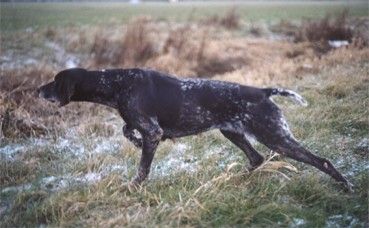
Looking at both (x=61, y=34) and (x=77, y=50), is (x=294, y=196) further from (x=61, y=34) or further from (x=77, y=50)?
(x=61, y=34)

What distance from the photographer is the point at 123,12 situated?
1077 inches

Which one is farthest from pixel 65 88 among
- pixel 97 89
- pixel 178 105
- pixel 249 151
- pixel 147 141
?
pixel 249 151

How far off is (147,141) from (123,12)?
22.6 meters

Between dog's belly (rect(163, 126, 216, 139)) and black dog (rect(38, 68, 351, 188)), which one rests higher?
black dog (rect(38, 68, 351, 188))

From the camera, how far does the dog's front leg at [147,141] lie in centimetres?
575

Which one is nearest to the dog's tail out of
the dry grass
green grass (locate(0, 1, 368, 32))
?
green grass (locate(0, 1, 368, 32))

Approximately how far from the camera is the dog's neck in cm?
588

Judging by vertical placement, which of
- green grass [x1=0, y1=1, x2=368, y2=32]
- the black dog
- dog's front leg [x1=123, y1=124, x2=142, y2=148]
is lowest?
green grass [x1=0, y1=1, x2=368, y2=32]

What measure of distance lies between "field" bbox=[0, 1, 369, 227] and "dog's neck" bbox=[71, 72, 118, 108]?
3.36 feet

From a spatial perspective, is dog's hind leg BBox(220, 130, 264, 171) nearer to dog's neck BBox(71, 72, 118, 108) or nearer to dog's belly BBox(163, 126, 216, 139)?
dog's belly BBox(163, 126, 216, 139)

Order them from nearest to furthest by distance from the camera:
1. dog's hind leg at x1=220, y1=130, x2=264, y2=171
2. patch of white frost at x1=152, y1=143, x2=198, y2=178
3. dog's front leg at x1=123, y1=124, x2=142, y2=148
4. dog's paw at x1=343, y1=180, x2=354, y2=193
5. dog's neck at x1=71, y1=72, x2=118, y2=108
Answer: dog's paw at x1=343, y1=180, x2=354, y2=193, dog's neck at x1=71, y1=72, x2=118, y2=108, dog's front leg at x1=123, y1=124, x2=142, y2=148, dog's hind leg at x1=220, y1=130, x2=264, y2=171, patch of white frost at x1=152, y1=143, x2=198, y2=178

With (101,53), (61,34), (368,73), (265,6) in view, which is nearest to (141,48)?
(101,53)

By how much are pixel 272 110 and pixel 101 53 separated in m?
11.3

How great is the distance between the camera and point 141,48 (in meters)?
15.9
